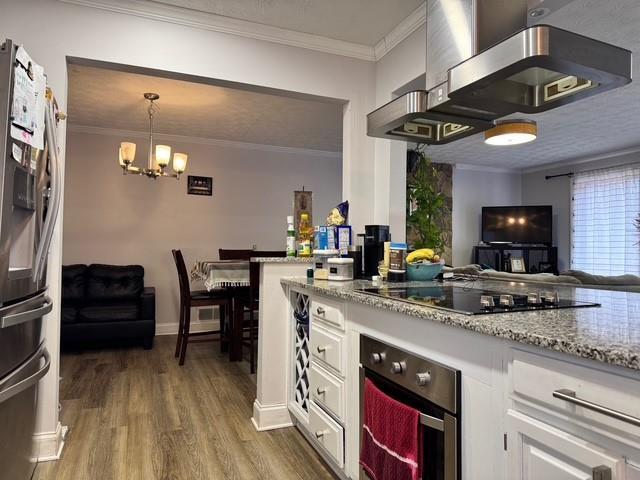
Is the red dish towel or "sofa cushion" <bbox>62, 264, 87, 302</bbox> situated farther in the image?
"sofa cushion" <bbox>62, 264, 87, 302</bbox>

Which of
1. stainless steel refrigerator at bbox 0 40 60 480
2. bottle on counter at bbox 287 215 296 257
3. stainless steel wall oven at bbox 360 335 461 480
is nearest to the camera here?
stainless steel wall oven at bbox 360 335 461 480

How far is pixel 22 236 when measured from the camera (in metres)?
1.52

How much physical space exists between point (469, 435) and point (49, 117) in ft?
6.23

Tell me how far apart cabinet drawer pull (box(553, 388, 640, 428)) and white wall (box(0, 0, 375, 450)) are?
2203mm

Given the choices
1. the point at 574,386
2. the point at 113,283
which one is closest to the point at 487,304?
the point at 574,386

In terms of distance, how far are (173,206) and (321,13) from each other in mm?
3459

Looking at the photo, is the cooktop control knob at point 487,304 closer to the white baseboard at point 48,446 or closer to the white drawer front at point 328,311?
the white drawer front at point 328,311

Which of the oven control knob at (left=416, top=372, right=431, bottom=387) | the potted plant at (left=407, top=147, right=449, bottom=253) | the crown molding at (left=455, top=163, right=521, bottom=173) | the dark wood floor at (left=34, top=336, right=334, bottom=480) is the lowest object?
the dark wood floor at (left=34, top=336, right=334, bottom=480)

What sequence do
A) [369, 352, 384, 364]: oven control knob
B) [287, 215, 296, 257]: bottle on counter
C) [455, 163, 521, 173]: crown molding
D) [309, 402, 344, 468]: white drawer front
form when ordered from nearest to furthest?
[369, 352, 384, 364]: oven control knob < [309, 402, 344, 468]: white drawer front < [287, 215, 296, 257]: bottle on counter < [455, 163, 521, 173]: crown molding

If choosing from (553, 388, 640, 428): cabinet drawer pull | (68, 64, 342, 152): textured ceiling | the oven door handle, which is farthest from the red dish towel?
(68, 64, 342, 152): textured ceiling

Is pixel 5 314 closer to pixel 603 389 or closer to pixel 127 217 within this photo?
pixel 603 389

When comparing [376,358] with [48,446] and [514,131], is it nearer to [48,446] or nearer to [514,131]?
[48,446]

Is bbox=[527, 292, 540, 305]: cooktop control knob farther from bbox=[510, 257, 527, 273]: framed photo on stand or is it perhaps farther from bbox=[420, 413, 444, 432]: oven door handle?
bbox=[510, 257, 527, 273]: framed photo on stand

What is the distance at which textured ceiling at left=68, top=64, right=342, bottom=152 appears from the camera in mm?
3646
